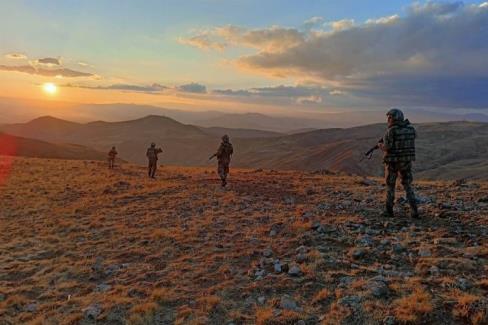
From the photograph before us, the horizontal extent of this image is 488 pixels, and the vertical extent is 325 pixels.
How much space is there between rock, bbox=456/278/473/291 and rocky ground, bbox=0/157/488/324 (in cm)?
4

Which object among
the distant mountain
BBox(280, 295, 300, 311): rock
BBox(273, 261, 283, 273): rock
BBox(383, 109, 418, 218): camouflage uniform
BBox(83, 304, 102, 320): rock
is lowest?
the distant mountain

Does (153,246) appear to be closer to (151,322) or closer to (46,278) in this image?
(46,278)

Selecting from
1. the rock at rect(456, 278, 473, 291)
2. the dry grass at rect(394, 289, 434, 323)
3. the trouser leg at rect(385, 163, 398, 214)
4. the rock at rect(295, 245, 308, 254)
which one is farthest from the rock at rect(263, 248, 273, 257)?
the trouser leg at rect(385, 163, 398, 214)

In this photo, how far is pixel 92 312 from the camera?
328 inches

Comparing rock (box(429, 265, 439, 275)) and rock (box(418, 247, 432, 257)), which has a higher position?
rock (box(418, 247, 432, 257))

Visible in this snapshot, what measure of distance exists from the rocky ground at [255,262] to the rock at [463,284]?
4cm

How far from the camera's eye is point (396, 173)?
41.2 ft

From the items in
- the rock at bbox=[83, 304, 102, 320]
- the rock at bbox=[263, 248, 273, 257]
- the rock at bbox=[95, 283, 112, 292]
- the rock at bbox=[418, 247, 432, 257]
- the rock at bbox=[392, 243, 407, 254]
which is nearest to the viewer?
the rock at bbox=[83, 304, 102, 320]

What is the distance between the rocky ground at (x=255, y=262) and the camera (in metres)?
7.58

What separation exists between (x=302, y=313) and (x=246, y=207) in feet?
31.7

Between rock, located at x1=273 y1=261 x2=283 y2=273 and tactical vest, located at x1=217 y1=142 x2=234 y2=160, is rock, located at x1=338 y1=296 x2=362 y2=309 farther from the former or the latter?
tactical vest, located at x1=217 y1=142 x2=234 y2=160

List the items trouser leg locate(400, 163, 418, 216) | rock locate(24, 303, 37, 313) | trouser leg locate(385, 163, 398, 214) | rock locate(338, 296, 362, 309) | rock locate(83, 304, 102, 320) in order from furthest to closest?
trouser leg locate(385, 163, 398, 214) < trouser leg locate(400, 163, 418, 216) < rock locate(24, 303, 37, 313) < rock locate(83, 304, 102, 320) < rock locate(338, 296, 362, 309)

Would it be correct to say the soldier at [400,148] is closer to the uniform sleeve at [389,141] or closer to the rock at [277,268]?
the uniform sleeve at [389,141]

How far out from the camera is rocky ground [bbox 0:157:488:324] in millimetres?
7582
